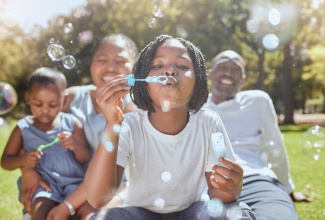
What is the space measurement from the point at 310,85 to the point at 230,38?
17.4 m

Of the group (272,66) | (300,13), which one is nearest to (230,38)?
(300,13)

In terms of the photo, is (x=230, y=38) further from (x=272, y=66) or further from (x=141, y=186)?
(x=141, y=186)

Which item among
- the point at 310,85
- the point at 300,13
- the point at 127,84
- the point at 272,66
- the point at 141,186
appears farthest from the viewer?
the point at 310,85

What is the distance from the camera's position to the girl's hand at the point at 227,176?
178cm

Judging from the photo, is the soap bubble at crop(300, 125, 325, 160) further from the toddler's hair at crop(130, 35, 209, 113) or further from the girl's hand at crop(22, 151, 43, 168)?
the girl's hand at crop(22, 151, 43, 168)

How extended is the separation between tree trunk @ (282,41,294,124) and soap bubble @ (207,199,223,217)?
20.1 m

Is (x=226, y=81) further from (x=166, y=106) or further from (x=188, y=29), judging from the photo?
(x=188, y=29)

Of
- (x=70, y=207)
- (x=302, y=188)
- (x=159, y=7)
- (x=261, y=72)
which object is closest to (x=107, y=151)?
(x=70, y=207)

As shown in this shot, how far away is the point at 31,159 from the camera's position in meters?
2.78

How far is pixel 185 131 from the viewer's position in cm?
216

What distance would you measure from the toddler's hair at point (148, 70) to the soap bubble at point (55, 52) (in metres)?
1.37

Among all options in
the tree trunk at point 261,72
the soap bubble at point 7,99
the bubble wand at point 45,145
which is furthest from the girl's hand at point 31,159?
the tree trunk at point 261,72

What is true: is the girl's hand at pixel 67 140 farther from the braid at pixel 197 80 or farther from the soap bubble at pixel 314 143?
the soap bubble at pixel 314 143

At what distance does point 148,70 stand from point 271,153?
1.47m
